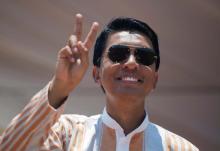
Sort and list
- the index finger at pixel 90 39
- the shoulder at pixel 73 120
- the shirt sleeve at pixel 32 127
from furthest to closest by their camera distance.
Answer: the shoulder at pixel 73 120 → the index finger at pixel 90 39 → the shirt sleeve at pixel 32 127

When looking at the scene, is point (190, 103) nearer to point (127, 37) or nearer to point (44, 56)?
point (44, 56)

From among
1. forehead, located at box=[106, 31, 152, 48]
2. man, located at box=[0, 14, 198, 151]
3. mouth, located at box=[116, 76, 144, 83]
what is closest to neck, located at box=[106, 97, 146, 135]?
man, located at box=[0, 14, 198, 151]

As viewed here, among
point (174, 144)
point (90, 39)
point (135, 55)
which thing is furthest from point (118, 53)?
point (174, 144)

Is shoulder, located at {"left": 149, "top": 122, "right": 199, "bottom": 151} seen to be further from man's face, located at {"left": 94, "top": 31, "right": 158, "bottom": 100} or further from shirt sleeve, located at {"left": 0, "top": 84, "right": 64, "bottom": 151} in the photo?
shirt sleeve, located at {"left": 0, "top": 84, "right": 64, "bottom": 151}

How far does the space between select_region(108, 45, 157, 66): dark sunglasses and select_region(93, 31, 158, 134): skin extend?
0.02m

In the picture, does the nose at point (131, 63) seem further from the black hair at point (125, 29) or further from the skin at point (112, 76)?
the black hair at point (125, 29)

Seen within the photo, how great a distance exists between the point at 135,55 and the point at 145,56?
4cm

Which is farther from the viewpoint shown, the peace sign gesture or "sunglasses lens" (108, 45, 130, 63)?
"sunglasses lens" (108, 45, 130, 63)

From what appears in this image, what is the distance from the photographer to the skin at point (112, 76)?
1.50 metres

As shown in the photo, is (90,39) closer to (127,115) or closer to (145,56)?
(145,56)

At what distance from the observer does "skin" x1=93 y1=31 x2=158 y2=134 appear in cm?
167

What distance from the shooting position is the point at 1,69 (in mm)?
3404

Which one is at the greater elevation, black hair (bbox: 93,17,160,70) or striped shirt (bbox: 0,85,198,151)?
black hair (bbox: 93,17,160,70)

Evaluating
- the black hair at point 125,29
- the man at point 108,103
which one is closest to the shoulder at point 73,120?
the man at point 108,103
